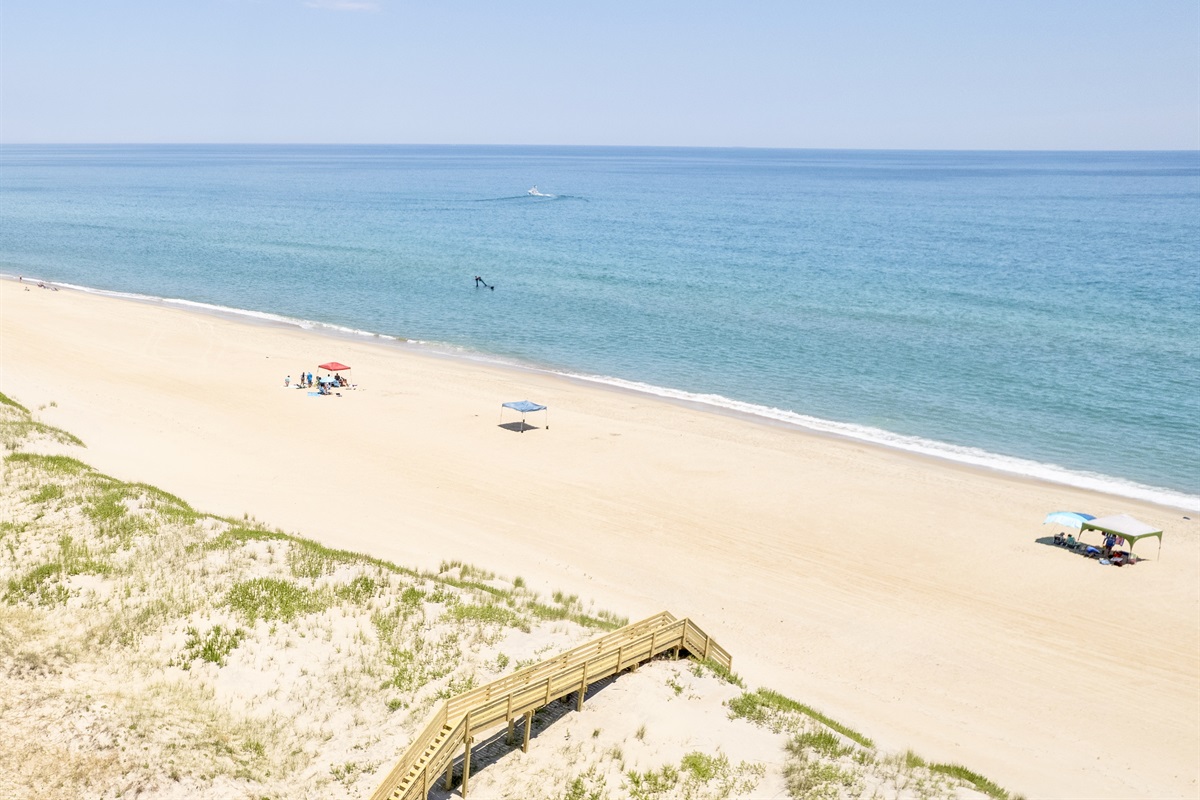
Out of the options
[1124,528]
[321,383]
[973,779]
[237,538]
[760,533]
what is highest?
[1124,528]

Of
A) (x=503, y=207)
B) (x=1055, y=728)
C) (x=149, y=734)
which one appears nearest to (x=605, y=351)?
(x=1055, y=728)

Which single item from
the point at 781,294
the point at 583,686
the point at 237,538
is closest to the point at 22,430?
the point at 237,538

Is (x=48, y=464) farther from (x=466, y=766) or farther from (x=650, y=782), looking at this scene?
(x=650, y=782)

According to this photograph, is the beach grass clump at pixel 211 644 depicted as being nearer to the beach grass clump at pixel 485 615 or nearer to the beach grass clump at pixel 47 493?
the beach grass clump at pixel 485 615

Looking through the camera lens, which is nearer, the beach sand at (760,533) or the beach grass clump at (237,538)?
the beach sand at (760,533)

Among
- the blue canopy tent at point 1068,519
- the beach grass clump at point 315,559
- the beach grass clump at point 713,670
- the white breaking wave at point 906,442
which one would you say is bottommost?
the beach grass clump at point 713,670

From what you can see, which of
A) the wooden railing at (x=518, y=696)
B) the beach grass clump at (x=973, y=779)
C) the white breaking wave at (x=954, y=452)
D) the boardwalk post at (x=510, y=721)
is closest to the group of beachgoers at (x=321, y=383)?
the white breaking wave at (x=954, y=452)
